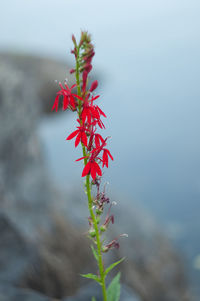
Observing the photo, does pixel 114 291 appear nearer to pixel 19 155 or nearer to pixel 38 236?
pixel 38 236

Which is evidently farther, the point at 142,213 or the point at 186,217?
the point at 186,217

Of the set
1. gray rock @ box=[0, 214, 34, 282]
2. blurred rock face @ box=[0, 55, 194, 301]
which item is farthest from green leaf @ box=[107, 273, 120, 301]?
gray rock @ box=[0, 214, 34, 282]

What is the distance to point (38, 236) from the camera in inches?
244

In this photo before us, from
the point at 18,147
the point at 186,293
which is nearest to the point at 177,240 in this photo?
the point at 186,293

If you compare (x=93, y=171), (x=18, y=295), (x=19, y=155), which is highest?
(x=93, y=171)

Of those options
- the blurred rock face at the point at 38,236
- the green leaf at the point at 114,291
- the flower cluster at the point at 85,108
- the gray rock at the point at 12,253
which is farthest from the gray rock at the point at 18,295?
the flower cluster at the point at 85,108

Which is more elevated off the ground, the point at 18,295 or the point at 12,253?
the point at 12,253

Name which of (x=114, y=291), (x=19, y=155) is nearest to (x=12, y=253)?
(x=114, y=291)

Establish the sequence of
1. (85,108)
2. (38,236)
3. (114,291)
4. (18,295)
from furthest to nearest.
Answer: (38,236) → (18,295) → (114,291) → (85,108)

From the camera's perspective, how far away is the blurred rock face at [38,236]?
4980mm

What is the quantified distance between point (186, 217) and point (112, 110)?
411 inches

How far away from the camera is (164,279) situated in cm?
860

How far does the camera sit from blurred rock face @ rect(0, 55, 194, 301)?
4.98 metres

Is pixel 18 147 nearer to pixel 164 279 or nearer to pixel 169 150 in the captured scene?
pixel 164 279
